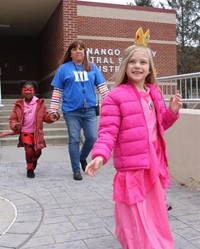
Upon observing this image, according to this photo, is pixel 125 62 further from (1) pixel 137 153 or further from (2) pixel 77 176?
(2) pixel 77 176

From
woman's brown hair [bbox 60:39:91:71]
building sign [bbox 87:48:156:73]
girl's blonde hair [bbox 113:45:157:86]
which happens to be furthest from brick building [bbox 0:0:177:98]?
girl's blonde hair [bbox 113:45:157:86]

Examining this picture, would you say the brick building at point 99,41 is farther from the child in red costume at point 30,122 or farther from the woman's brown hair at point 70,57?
the woman's brown hair at point 70,57

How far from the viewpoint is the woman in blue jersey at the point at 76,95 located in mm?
5105

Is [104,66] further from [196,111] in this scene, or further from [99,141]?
[99,141]

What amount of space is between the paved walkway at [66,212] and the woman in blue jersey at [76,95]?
576 mm

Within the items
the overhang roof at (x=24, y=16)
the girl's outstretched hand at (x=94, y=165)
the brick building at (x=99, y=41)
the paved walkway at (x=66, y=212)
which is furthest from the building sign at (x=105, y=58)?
the girl's outstretched hand at (x=94, y=165)

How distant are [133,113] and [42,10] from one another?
11.4 m

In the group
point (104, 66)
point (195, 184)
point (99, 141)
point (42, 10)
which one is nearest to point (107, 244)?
point (99, 141)

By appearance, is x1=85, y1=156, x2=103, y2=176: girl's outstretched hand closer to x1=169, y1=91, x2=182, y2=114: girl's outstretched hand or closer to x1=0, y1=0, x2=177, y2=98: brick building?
x1=169, y1=91, x2=182, y2=114: girl's outstretched hand

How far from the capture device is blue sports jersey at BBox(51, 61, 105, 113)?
5.11 m

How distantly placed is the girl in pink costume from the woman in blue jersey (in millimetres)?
2559

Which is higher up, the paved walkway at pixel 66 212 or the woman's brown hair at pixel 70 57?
the woman's brown hair at pixel 70 57

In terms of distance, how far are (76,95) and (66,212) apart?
6.24ft

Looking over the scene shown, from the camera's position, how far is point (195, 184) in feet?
15.0
